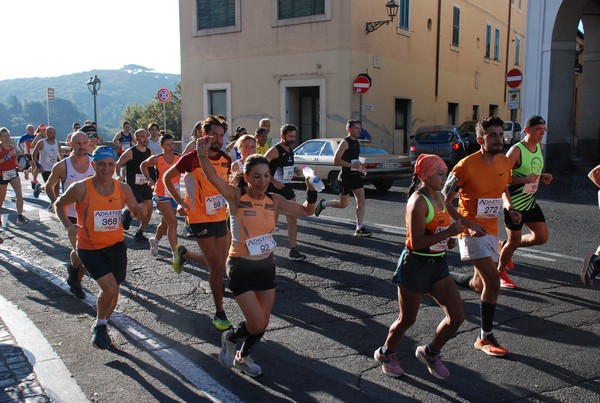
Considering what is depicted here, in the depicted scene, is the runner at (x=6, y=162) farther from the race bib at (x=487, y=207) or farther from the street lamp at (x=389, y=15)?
the street lamp at (x=389, y=15)

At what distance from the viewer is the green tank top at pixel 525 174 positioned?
5.77 metres

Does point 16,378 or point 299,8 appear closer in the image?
A: point 16,378

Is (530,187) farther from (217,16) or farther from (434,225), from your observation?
(217,16)

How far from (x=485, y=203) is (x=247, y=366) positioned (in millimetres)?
2285

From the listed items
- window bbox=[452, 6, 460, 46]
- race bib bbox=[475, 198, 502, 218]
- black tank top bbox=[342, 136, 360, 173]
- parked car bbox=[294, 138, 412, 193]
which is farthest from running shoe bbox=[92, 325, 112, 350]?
window bbox=[452, 6, 460, 46]

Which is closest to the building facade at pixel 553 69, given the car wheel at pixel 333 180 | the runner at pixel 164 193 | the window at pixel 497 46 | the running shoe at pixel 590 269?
the car wheel at pixel 333 180

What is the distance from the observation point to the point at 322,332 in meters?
5.07

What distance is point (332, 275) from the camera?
23.0 feet

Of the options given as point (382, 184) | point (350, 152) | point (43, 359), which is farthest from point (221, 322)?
point (382, 184)

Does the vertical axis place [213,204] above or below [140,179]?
above

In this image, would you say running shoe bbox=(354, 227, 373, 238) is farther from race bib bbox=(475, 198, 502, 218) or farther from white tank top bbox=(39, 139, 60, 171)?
white tank top bbox=(39, 139, 60, 171)

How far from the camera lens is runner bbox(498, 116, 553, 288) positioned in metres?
5.71

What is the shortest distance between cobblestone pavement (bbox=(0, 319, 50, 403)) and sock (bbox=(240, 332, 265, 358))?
133cm


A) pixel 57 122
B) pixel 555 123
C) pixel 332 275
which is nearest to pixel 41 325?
pixel 332 275
